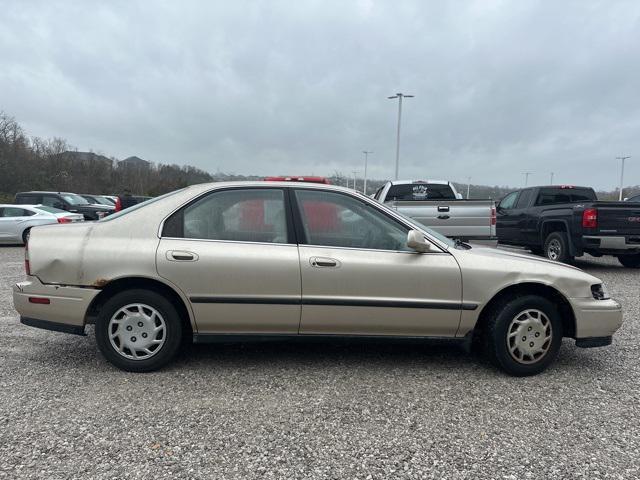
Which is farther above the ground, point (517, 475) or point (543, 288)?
point (543, 288)

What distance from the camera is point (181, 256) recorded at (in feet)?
11.5

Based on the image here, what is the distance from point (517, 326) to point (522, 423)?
0.86 m

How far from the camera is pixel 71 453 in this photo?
2531 millimetres

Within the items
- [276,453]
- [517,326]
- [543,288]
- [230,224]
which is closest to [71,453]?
[276,453]

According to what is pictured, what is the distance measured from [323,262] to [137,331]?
1.54m

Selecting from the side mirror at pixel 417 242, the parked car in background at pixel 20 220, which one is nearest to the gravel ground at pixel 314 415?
the side mirror at pixel 417 242

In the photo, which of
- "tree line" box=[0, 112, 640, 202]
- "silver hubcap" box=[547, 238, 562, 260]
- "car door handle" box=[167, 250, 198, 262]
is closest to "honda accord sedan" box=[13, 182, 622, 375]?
"car door handle" box=[167, 250, 198, 262]

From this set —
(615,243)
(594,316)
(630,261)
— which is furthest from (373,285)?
(630,261)

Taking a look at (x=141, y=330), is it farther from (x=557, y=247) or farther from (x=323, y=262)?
(x=557, y=247)

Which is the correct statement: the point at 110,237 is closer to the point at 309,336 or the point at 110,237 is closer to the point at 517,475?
the point at 309,336

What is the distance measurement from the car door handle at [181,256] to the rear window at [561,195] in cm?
941

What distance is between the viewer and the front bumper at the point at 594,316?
3639 mm

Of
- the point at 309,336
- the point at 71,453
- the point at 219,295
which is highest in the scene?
the point at 219,295

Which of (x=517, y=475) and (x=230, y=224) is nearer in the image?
(x=517, y=475)
